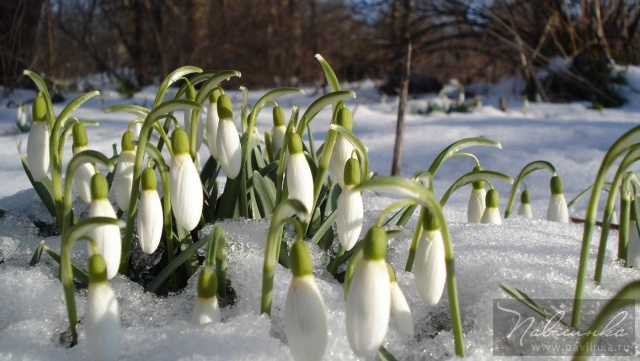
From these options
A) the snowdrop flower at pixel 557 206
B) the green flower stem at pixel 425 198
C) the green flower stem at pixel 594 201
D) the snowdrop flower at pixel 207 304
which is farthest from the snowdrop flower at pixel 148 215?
the snowdrop flower at pixel 557 206

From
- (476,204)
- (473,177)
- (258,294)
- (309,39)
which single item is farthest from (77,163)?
(309,39)

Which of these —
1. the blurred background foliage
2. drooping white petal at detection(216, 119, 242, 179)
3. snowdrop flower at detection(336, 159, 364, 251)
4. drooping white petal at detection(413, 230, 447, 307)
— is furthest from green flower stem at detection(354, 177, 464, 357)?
the blurred background foliage

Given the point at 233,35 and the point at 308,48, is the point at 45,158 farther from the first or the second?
the point at 308,48

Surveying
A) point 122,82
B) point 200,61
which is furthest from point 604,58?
point 200,61

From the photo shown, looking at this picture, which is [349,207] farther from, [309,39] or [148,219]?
[309,39]

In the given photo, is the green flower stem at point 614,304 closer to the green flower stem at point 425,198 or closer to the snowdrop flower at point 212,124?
the green flower stem at point 425,198
